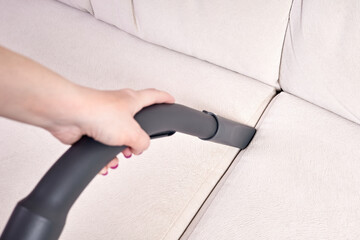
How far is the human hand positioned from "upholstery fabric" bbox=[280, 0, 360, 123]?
399mm

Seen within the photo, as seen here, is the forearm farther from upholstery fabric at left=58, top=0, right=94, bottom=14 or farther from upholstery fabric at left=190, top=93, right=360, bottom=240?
upholstery fabric at left=58, top=0, right=94, bottom=14

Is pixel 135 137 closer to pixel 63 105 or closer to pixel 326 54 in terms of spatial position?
pixel 63 105

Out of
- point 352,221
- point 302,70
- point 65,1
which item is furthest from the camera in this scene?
point 65,1

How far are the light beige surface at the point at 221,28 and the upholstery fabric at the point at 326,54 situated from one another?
3 cm

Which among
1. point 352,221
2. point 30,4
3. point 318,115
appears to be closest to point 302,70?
point 318,115

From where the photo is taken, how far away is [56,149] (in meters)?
0.94

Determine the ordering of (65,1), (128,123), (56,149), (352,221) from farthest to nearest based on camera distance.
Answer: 1. (65,1)
2. (56,149)
3. (352,221)
4. (128,123)

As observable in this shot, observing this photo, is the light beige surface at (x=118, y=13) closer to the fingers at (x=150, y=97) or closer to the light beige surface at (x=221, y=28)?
the light beige surface at (x=221, y=28)

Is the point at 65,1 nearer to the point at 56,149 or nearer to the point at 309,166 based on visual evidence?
the point at 56,149

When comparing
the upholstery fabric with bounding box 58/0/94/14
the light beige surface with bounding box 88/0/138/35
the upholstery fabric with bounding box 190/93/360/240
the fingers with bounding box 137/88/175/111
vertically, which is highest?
the upholstery fabric with bounding box 58/0/94/14

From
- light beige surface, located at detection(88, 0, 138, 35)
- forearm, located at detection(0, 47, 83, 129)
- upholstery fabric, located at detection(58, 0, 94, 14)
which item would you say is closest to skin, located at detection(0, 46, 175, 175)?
forearm, located at detection(0, 47, 83, 129)

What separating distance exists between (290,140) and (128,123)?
41cm

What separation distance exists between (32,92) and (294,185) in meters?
0.52

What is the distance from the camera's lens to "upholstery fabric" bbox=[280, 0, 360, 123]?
711 mm
